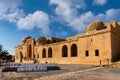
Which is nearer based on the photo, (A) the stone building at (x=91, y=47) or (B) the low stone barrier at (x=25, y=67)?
(B) the low stone barrier at (x=25, y=67)

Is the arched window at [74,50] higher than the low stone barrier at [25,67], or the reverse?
the arched window at [74,50]

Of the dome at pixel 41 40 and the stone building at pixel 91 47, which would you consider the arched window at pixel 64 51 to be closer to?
the stone building at pixel 91 47

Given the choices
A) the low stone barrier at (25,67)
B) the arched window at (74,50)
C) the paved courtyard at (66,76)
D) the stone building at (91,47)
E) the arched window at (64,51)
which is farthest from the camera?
the arched window at (64,51)

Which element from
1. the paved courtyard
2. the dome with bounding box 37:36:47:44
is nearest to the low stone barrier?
the paved courtyard

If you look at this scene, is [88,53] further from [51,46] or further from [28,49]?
[28,49]

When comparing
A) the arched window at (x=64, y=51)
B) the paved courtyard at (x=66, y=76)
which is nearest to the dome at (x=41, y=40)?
the arched window at (x=64, y=51)

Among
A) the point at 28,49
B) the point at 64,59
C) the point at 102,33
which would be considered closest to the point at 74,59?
the point at 64,59

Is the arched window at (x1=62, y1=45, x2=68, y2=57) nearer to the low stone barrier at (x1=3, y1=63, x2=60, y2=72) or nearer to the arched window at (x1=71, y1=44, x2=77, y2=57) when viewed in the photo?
the arched window at (x1=71, y1=44, x2=77, y2=57)

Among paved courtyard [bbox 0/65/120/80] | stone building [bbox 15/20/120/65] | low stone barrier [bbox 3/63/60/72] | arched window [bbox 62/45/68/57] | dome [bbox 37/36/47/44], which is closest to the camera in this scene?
paved courtyard [bbox 0/65/120/80]

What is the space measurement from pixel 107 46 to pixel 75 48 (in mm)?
10202

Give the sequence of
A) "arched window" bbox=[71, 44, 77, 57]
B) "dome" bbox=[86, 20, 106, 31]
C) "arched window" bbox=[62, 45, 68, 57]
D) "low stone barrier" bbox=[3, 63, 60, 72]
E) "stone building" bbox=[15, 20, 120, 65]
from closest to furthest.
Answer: "low stone barrier" bbox=[3, 63, 60, 72]
"stone building" bbox=[15, 20, 120, 65]
"dome" bbox=[86, 20, 106, 31]
"arched window" bbox=[71, 44, 77, 57]
"arched window" bbox=[62, 45, 68, 57]

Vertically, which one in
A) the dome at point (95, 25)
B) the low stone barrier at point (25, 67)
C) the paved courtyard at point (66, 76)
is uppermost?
the dome at point (95, 25)

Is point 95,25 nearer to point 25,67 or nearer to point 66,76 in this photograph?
point 25,67

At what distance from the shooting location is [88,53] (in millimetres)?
32219
